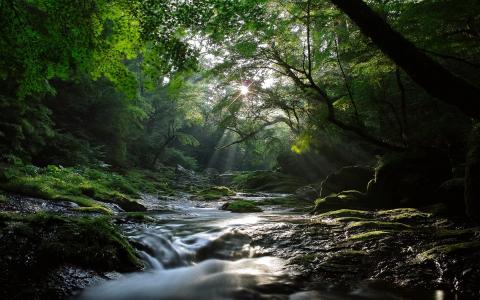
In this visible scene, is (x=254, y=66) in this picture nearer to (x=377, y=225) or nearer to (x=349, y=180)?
(x=349, y=180)

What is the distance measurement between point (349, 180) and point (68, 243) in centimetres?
1307

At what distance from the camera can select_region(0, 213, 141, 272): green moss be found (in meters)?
4.64

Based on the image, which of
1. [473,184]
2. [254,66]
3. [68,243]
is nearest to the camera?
[68,243]

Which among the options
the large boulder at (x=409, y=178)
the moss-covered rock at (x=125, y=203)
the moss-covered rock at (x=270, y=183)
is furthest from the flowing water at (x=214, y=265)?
the moss-covered rock at (x=270, y=183)

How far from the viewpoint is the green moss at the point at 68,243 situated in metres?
4.64

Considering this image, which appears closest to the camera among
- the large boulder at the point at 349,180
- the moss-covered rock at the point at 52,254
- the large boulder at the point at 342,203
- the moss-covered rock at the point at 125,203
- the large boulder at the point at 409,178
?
the moss-covered rock at the point at 52,254

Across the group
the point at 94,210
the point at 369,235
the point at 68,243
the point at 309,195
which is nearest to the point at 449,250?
the point at 369,235

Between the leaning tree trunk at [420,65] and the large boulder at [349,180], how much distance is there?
1103 centimetres

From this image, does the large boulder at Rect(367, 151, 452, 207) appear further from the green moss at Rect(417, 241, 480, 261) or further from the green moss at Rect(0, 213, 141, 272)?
the green moss at Rect(0, 213, 141, 272)

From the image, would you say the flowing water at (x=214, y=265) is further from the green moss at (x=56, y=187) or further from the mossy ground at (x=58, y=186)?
the green moss at (x=56, y=187)

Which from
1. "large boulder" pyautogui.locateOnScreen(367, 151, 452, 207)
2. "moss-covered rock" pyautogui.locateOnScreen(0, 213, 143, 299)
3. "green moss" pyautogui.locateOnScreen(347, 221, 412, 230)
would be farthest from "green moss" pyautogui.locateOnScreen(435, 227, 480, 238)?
"moss-covered rock" pyautogui.locateOnScreen(0, 213, 143, 299)

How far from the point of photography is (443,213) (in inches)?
328

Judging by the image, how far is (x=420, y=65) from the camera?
452 cm

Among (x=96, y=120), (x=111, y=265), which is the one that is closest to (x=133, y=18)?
(x=111, y=265)
